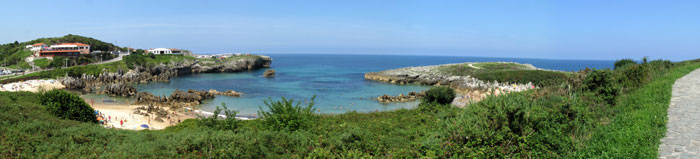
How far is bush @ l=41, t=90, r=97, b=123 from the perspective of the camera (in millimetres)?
16580

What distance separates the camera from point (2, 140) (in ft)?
31.8

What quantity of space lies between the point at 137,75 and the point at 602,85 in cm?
7216

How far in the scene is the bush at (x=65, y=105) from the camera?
1658 cm

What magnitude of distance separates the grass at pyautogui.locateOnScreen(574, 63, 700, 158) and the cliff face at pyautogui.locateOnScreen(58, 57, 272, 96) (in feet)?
168

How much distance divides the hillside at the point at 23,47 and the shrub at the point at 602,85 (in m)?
93.9

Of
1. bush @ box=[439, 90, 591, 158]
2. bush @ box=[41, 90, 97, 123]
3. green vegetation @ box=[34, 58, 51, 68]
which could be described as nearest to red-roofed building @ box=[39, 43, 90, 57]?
green vegetation @ box=[34, 58, 51, 68]

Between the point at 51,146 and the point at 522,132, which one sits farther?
the point at 51,146

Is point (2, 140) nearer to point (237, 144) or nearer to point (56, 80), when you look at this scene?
point (237, 144)

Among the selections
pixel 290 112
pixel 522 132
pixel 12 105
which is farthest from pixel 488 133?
pixel 12 105

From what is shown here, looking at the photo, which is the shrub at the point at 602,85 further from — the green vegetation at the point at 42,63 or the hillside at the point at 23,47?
the hillside at the point at 23,47

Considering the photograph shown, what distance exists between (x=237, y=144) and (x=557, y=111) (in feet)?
Result: 31.9

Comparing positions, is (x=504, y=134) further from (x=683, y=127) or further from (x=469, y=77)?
(x=469, y=77)

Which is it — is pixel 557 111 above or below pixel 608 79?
below

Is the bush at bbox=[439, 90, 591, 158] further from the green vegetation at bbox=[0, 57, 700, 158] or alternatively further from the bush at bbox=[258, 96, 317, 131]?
the bush at bbox=[258, 96, 317, 131]
